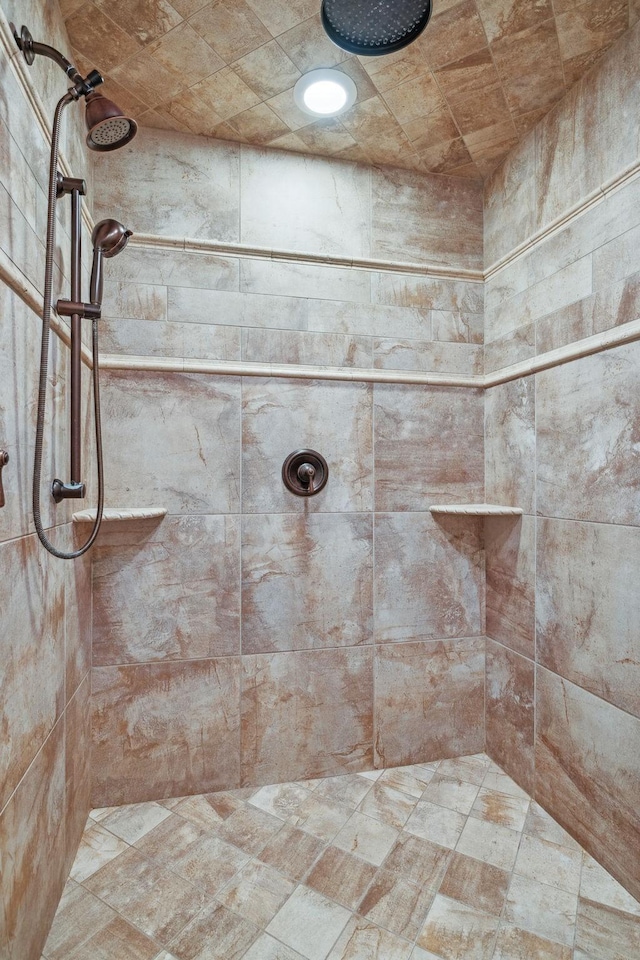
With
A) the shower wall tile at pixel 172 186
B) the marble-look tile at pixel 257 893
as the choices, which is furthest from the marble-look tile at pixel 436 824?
the shower wall tile at pixel 172 186

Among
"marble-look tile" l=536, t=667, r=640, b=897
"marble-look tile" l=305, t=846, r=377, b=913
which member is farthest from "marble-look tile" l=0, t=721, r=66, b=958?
"marble-look tile" l=536, t=667, r=640, b=897

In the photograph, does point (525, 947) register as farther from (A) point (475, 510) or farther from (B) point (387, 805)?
(A) point (475, 510)

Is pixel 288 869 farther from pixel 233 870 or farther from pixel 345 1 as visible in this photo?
pixel 345 1

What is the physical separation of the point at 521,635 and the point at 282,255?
166cm

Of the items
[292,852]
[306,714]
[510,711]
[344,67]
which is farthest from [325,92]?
[292,852]

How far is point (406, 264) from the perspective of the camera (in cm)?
202

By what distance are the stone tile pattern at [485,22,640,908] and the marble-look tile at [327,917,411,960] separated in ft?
1.45

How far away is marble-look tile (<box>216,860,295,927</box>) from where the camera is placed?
4.39 ft

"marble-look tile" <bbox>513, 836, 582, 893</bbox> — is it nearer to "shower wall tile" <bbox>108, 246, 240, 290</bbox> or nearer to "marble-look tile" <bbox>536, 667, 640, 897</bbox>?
"marble-look tile" <bbox>536, 667, 640, 897</bbox>

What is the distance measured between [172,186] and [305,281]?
57 centimetres

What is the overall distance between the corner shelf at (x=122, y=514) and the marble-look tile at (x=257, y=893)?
107 centimetres

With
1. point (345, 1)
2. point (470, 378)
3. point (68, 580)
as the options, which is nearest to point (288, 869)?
point (68, 580)

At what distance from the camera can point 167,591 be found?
182cm

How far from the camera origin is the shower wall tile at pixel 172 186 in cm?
179
